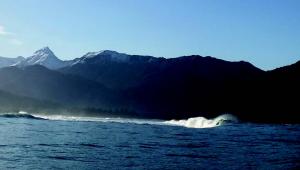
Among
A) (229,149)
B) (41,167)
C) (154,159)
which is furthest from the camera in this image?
(229,149)

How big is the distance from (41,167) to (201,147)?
32823 millimetres

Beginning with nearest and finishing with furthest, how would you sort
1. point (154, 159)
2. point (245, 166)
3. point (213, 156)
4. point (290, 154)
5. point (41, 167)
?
point (41, 167) → point (245, 166) → point (154, 159) → point (213, 156) → point (290, 154)

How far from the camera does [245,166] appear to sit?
184 feet

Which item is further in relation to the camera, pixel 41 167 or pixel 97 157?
pixel 97 157

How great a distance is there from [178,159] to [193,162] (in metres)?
2.69

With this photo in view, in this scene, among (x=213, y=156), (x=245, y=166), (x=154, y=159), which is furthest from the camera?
(x=213, y=156)

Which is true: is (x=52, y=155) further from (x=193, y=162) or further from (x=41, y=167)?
(x=193, y=162)

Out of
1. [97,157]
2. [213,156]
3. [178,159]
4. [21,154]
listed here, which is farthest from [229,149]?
[21,154]

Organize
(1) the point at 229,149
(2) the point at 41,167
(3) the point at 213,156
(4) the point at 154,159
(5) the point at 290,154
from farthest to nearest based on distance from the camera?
(1) the point at 229,149, (5) the point at 290,154, (3) the point at 213,156, (4) the point at 154,159, (2) the point at 41,167

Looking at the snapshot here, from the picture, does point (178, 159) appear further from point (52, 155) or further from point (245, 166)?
point (52, 155)

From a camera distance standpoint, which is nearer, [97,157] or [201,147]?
[97,157]

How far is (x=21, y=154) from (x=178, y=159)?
1895 centimetres

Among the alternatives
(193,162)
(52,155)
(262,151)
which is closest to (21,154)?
(52,155)

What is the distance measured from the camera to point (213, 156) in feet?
212
